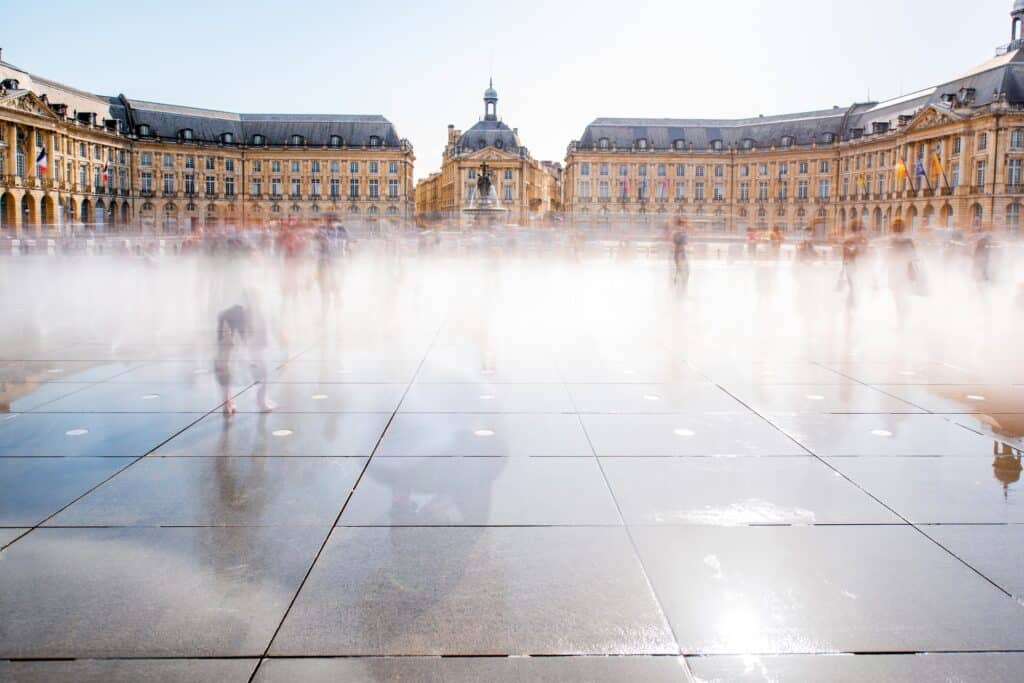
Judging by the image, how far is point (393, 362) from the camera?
13938 mm

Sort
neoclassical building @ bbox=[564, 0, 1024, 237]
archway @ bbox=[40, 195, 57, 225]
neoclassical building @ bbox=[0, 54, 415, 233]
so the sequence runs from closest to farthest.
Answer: neoclassical building @ bbox=[564, 0, 1024, 237], archway @ bbox=[40, 195, 57, 225], neoclassical building @ bbox=[0, 54, 415, 233]

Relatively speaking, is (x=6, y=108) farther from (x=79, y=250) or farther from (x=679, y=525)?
(x=679, y=525)

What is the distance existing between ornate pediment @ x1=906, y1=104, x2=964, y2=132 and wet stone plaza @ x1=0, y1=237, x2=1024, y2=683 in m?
77.7

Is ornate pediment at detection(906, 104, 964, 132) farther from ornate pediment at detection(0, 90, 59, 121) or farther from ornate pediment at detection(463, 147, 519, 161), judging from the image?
ornate pediment at detection(0, 90, 59, 121)

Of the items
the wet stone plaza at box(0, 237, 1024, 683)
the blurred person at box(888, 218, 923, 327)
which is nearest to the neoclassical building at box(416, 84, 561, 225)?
the blurred person at box(888, 218, 923, 327)

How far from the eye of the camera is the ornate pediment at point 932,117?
82400mm

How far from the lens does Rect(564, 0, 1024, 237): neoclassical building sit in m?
79.7

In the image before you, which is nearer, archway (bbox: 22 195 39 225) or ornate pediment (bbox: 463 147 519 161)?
archway (bbox: 22 195 39 225)

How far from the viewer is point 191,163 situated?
114 metres

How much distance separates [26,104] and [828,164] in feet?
285

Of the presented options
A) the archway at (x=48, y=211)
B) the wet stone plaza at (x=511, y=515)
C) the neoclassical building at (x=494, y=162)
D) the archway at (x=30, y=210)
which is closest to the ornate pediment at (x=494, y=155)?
the neoclassical building at (x=494, y=162)

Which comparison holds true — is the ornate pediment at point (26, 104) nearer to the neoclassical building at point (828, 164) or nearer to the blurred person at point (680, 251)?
the neoclassical building at point (828, 164)

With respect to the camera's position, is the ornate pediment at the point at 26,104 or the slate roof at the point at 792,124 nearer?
the ornate pediment at the point at 26,104

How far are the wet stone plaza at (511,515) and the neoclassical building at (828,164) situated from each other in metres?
68.2
